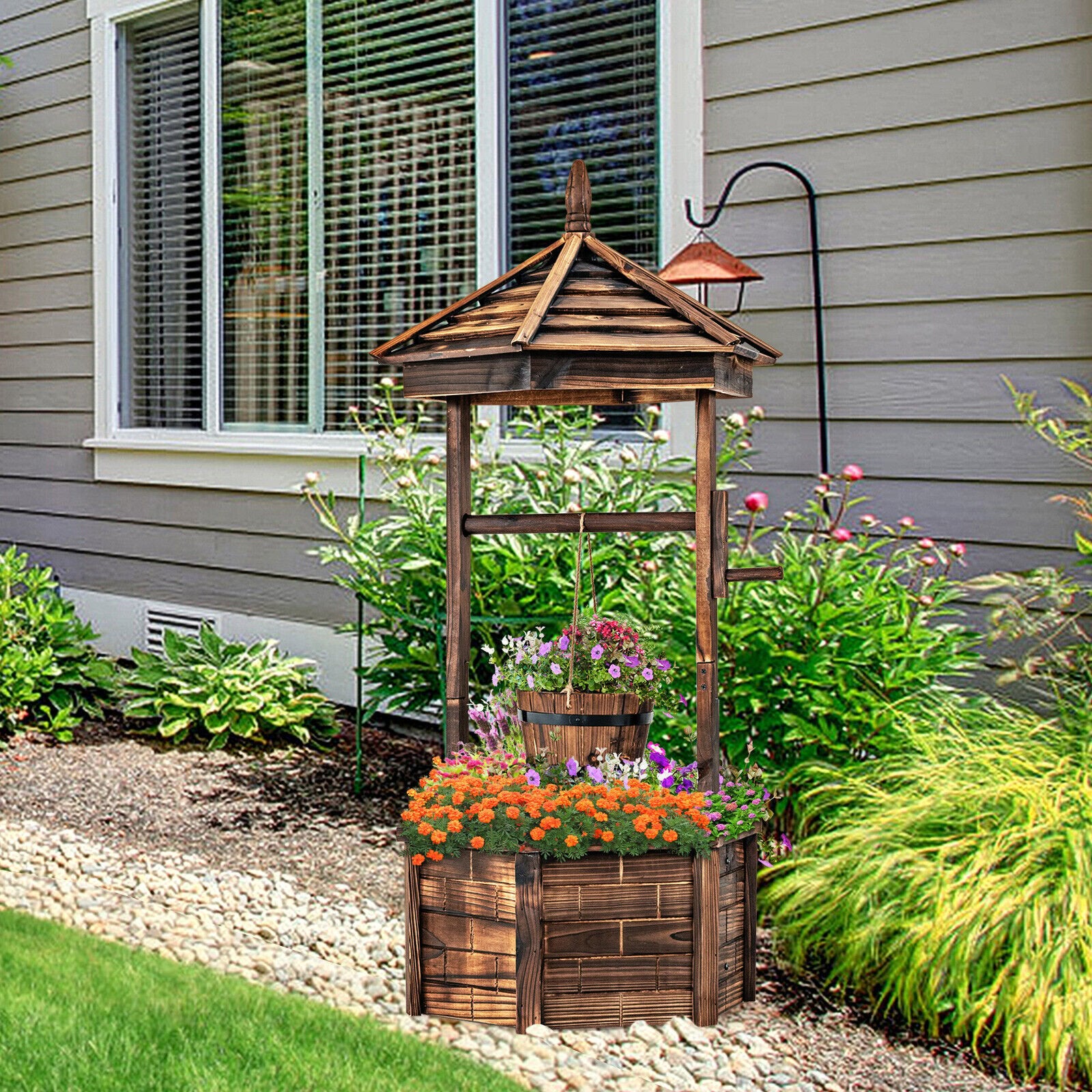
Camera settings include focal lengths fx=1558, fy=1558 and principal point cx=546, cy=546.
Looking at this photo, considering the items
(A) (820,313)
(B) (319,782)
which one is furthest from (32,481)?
(A) (820,313)

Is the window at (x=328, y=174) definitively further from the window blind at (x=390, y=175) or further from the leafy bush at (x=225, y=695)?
the leafy bush at (x=225, y=695)

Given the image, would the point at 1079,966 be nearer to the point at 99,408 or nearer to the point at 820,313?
the point at 820,313

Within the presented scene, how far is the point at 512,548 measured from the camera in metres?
4.75

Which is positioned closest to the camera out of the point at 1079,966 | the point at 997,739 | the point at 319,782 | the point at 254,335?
the point at 1079,966

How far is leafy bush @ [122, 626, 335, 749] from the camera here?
576 cm

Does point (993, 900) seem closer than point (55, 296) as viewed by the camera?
Yes

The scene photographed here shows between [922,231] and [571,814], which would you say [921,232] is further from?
[571,814]

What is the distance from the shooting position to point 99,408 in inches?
295

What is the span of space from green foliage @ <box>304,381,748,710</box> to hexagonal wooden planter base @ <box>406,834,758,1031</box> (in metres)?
1.33

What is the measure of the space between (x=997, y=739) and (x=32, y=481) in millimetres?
5817

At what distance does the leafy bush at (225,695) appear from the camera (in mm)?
5758

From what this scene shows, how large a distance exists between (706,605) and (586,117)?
8.73 feet

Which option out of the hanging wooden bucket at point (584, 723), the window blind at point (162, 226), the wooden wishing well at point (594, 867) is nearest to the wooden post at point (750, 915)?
the wooden wishing well at point (594, 867)

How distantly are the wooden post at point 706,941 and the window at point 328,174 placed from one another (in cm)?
253
